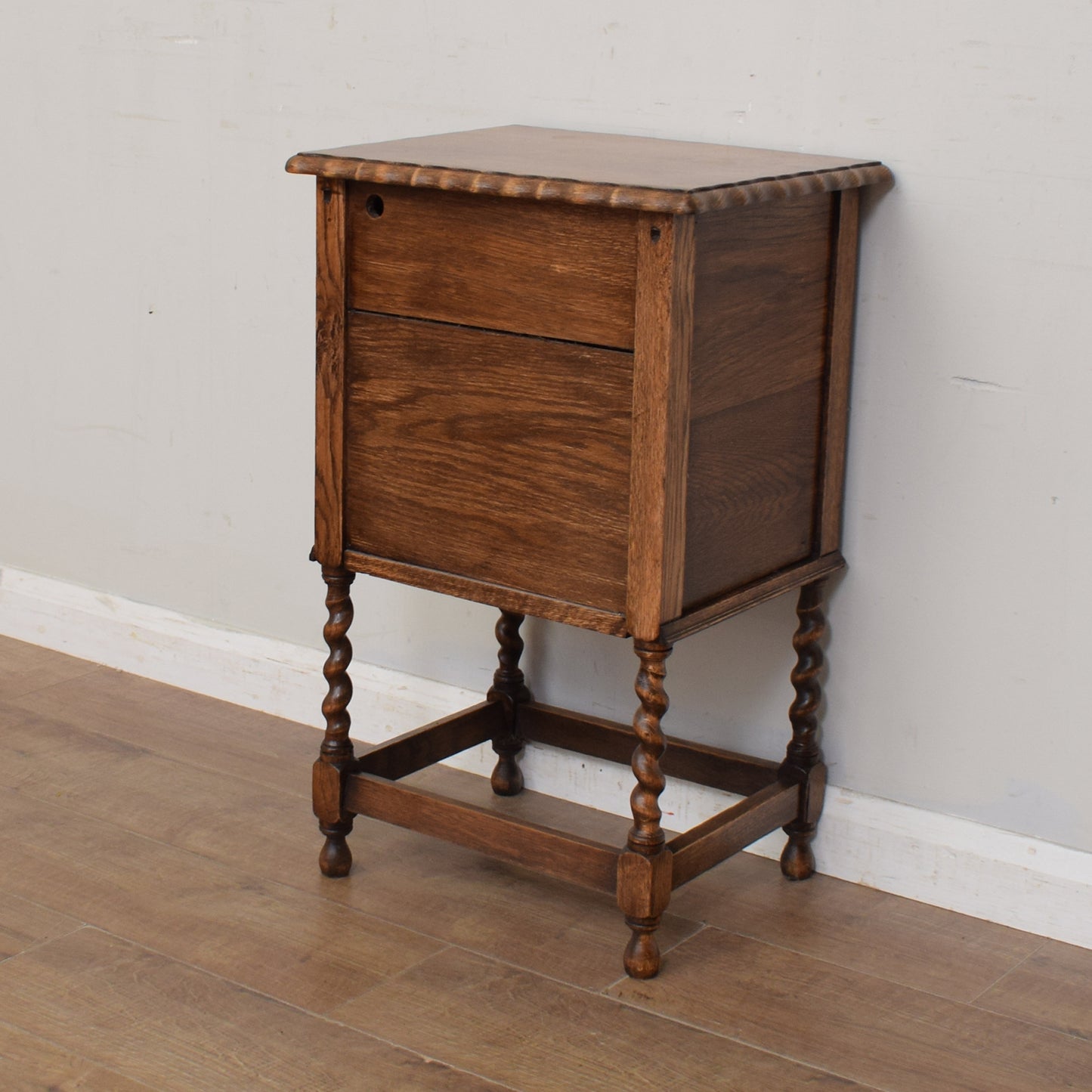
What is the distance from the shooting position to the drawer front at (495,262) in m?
1.78

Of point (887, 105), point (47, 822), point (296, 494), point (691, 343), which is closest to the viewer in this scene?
point (691, 343)

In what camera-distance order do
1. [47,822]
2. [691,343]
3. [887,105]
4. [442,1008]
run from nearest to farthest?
[691,343] → [442,1008] → [887,105] → [47,822]

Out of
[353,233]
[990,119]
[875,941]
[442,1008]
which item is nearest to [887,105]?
[990,119]

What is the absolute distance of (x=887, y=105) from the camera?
6.64 ft

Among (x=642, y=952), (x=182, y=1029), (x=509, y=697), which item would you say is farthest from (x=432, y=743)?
(x=182, y=1029)

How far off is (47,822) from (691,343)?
1183mm

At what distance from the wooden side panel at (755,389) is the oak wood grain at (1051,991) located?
0.56m

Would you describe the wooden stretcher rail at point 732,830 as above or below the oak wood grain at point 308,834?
above

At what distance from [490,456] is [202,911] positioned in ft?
2.30

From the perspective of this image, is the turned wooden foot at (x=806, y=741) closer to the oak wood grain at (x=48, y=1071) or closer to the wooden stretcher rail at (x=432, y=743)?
the wooden stretcher rail at (x=432, y=743)

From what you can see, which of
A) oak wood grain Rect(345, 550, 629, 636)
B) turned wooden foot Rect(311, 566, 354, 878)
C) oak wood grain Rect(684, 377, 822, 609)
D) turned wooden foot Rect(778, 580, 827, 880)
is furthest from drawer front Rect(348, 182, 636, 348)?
turned wooden foot Rect(778, 580, 827, 880)

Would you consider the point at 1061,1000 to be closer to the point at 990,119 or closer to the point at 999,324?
the point at 999,324

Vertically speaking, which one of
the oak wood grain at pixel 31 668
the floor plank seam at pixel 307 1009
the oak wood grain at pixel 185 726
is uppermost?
the oak wood grain at pixel 31 668

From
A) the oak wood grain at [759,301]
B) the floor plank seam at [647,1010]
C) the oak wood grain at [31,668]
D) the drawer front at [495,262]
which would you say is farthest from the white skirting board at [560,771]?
the drawer front at [495,262]
